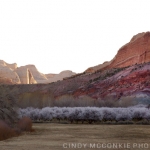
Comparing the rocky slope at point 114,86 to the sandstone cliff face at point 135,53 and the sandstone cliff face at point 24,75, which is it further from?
the sandstone cliff face at point 24,75

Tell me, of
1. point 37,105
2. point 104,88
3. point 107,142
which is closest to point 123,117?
point 37,105

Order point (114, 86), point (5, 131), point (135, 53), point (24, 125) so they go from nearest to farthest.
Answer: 1. point (5, 131)
2. point (24, 125)
3. point (114, 86)
4. point (135, 53)

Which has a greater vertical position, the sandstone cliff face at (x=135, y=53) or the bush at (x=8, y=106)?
the sandstone cliff face at (x=135, y=53)

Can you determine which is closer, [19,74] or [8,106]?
[8,106]

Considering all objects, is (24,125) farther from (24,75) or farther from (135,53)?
(24,75)

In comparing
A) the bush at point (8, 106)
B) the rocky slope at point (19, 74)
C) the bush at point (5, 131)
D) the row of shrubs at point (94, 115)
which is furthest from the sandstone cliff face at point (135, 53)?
the bush at point (5, 131)

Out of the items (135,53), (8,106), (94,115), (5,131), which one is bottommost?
(5,131)

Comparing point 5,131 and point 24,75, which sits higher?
point 24,75

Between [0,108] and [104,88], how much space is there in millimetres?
31807

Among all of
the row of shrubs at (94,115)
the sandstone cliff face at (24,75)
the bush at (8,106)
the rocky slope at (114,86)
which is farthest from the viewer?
the sandstone cliff face at (24,75)

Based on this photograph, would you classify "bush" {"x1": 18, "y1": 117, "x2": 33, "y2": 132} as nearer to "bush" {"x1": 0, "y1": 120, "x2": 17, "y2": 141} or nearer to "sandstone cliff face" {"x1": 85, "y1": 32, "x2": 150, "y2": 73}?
"bush" {"x1": 0, "y1": 120, "x2": 17, "y2": 141}

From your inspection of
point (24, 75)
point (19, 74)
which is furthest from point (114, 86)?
point (19, 74)

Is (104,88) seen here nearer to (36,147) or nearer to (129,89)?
(129,89)

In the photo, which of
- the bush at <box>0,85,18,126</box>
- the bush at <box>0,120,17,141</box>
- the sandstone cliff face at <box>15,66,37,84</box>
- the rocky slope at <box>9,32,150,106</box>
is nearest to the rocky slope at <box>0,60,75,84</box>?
the sandstone cliff face at <box>15,66,37,84</box>
